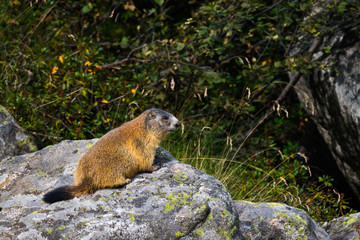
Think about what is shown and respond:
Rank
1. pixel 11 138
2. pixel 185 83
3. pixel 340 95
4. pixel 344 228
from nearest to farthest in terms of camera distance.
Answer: pixel 344 228
pixel 11 138
pixel 340 95
pixel 185 83

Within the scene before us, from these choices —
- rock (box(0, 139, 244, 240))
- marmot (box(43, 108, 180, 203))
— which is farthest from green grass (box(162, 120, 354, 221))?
rock (box(0, 139, 244, 240))

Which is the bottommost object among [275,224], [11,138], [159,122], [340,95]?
[275,224]

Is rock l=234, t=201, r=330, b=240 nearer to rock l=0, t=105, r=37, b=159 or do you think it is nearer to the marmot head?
the marmot head

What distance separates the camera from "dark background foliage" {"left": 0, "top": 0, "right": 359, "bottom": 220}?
6602 millimetres

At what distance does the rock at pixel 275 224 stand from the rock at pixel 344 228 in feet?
1.99

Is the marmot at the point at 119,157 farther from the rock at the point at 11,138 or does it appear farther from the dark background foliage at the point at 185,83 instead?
the rock at the point at 11,138

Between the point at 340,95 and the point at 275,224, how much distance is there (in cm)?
291

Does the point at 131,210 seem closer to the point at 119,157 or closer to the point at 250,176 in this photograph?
the point at 119,157

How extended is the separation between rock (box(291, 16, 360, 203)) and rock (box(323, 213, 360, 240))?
4.54 ft

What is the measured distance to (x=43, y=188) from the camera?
4.43 meters

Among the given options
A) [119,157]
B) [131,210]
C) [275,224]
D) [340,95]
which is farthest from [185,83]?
[131,210]

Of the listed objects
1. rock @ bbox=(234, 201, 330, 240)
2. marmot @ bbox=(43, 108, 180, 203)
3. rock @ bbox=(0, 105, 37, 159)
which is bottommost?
rock @ bbox=(234, 201, 330, 240)

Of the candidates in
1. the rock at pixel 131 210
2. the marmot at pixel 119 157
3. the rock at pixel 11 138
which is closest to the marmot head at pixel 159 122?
the marmot at pixel 119 157

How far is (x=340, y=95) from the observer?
6.69m
